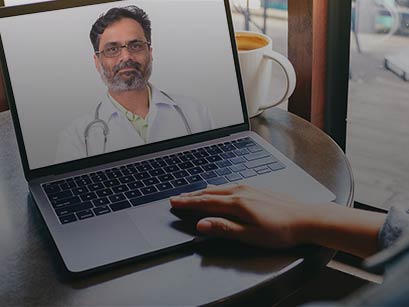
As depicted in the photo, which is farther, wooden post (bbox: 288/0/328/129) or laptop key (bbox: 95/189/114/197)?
wooden post (bbox: 288/0/328/129)

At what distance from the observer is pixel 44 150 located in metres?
0.91

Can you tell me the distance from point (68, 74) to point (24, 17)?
105 millimetres

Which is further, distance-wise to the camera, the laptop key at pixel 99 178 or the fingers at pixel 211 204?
the laptop key at pixel 99 178

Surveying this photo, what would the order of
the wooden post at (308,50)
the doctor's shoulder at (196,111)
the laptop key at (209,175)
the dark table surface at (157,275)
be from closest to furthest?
1. the dark table surface at (157,275)
2. the laptop key at (209,175)
3. the doctor's shoulder at (196,111)
4. the wooden post at (308,50)

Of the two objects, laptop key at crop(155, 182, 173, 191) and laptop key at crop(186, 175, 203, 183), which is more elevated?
laptop key at crop(155, 182, 173, 191)

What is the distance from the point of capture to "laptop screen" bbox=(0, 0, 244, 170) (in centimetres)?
91

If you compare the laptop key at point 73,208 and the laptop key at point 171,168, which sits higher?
the laptop key at point 73,208

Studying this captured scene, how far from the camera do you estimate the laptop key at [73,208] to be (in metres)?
0.81

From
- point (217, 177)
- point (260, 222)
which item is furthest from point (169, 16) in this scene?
point (260, 222)

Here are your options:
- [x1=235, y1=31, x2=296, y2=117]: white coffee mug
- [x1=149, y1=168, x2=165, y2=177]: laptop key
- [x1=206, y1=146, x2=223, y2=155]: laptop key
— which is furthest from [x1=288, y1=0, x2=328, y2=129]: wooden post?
[x1=149, y1=168, x2=165, y2=177]: laptop key

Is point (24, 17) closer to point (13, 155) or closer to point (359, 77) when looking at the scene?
point (13, 155)

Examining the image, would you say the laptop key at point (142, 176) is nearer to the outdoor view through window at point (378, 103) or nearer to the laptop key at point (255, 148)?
the laptop key at point (255, 148)

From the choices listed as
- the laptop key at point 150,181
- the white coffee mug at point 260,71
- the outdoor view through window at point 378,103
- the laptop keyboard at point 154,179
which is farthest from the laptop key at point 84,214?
the outdoor view through window at point 378,103

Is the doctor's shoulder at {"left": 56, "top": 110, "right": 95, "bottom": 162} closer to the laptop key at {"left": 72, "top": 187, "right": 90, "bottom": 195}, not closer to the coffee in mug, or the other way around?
the laptop key at {"left": 72, "top": 187, "right": 90, "bottom": 195}
